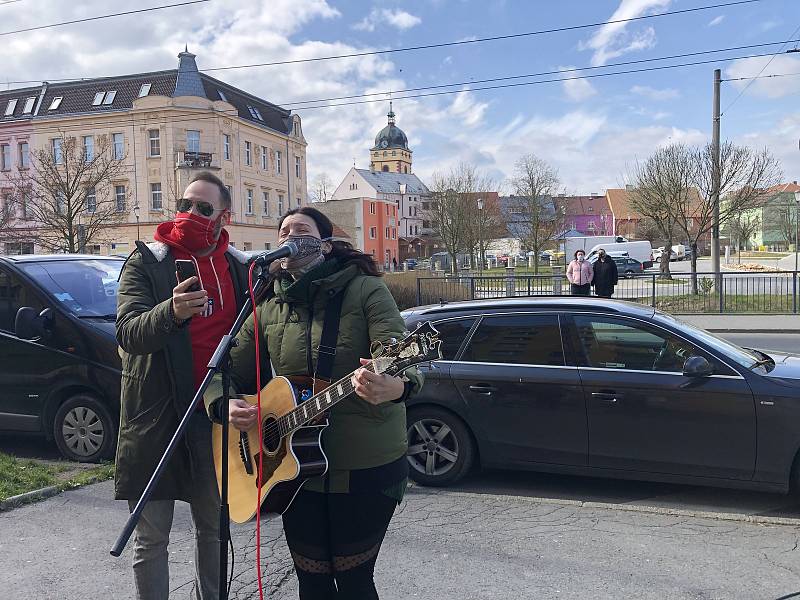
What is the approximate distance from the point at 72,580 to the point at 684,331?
14.8 ft

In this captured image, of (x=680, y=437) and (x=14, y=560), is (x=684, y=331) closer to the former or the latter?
Answer: (x=680, y=437)


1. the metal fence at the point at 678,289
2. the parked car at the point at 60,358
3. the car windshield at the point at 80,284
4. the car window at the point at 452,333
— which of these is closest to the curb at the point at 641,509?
the car window at the point at 452,333

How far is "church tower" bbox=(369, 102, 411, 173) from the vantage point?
12550 centimetres

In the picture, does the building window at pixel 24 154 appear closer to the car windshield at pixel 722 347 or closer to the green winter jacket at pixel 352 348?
the car windshield at pixel 722 347

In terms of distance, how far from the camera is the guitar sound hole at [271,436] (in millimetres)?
2502

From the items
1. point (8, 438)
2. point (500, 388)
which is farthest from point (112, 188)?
point (500, 388)

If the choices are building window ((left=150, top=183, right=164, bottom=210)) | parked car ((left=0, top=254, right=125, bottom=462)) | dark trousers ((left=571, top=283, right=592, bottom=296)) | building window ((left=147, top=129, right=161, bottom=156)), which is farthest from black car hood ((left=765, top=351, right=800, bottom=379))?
building window ((left=147, top=129, right=161, bottom=156))

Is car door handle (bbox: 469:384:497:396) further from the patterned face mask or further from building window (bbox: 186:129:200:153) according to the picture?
building window (bbox: 186:129:200:153)

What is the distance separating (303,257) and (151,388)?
0.90 meters

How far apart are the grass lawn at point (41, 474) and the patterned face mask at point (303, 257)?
381 centimetres

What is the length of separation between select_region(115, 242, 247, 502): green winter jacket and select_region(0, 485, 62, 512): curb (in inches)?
107

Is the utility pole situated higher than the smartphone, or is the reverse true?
the utility pole

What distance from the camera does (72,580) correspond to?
3.80 metres

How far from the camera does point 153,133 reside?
4672cm
